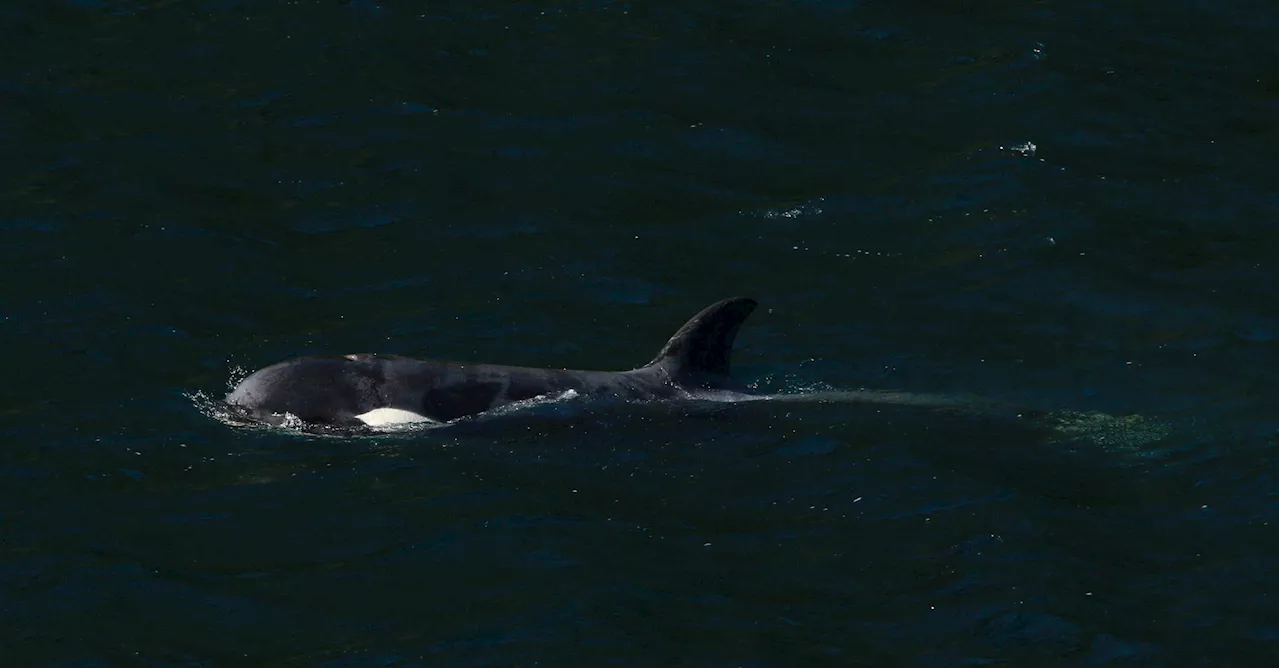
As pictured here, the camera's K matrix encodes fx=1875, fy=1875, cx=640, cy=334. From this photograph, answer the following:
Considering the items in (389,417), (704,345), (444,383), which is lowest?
(389,417)

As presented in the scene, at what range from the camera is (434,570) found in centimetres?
1205

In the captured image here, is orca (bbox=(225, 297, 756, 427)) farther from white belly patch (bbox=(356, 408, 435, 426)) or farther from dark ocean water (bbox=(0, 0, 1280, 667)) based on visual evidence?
dark ocean water (bbox=(0, 0, 1280, 667))

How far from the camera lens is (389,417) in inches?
545

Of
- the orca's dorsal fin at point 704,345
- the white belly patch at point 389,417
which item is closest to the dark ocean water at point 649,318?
the white belly patch at point 389,417

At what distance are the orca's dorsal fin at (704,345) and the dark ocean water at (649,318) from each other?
0.49 meters

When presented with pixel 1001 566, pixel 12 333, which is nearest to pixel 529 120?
pixel 12 333

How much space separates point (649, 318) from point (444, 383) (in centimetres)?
303

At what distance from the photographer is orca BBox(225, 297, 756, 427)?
13.9 metres

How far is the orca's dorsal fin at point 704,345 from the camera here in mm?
14602

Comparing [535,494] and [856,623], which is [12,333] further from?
[856,623]

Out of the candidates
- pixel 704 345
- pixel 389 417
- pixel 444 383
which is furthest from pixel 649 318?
pixel 389 417

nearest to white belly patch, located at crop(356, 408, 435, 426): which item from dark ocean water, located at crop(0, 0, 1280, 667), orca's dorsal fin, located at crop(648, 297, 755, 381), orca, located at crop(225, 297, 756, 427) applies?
orca, located at crop(225, 297, 756, 427)

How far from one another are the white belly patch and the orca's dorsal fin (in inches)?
80.9

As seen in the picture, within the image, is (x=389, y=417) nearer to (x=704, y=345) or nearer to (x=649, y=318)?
(x=704, y=345)
